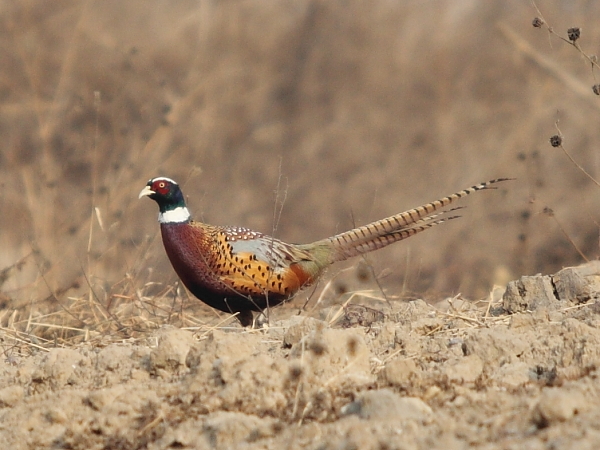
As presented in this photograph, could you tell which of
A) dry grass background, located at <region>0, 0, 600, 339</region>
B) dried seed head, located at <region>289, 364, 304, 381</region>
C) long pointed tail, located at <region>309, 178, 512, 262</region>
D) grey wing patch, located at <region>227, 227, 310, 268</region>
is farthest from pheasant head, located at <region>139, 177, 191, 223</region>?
dry grass background, located at <region>0, 0, 600, 339</region>

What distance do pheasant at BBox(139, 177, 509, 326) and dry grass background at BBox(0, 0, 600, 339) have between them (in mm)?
4155

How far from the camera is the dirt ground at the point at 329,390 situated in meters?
3.48

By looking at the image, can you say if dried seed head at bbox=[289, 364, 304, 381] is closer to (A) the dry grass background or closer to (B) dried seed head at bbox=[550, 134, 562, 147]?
(B) dried seed head at bbox=[550, 134, 562, 147]

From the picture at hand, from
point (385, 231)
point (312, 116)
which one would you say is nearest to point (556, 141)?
point (385, 231)

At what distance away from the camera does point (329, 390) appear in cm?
404

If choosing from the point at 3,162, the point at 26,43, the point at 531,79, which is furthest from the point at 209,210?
the point at 531,79

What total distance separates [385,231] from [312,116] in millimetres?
8957

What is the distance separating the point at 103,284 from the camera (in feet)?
27.0

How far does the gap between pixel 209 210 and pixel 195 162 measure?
1472mm

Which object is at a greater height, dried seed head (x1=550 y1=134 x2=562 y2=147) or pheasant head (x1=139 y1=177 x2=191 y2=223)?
dried seed head (x1=550 y1=134 x2=562 y2=147)

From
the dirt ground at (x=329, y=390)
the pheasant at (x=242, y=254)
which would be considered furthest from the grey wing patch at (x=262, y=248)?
the dirt ground at (x=329, y=390)

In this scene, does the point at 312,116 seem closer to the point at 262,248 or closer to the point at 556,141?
the point at 262,248

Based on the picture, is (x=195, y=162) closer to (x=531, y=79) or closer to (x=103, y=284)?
(x=531, y=79)

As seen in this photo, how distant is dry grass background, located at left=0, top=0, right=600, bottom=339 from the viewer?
12844 mm
